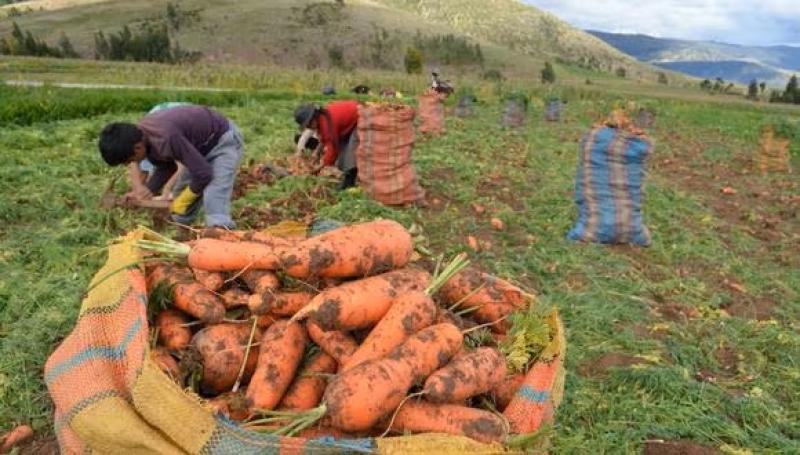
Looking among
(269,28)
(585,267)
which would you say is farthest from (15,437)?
(269,28)

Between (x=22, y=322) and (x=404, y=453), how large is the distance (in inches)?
121

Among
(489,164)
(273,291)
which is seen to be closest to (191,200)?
(273,291)

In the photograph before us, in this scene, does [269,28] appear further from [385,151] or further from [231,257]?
[231,257]

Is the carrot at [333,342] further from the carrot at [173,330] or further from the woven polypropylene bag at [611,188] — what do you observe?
the woven polypropylene bag at [611,188]

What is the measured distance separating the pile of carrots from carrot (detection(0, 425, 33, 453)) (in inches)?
39.8

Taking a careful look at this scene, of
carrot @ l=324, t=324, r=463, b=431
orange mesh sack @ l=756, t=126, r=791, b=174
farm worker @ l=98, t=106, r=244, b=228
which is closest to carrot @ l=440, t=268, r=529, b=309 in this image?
carrot @ l=324, t=324, r=463, b=431

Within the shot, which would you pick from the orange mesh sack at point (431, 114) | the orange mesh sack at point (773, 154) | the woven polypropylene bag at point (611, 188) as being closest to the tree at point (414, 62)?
the orange mesh sack at point (431, 114)

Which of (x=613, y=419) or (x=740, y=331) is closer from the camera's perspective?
(x=613, y=419)

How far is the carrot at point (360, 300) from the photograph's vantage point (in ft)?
8.82

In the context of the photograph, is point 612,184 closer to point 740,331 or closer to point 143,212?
point 740,331

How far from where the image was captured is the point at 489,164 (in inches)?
→ 414

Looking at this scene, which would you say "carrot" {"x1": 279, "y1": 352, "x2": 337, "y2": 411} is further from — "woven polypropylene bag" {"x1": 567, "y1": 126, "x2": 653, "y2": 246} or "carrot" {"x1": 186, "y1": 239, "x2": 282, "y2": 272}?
"woven polypropylene bag" {"x1": 567, "y1": 126, "x2": 653, "y2": 246}

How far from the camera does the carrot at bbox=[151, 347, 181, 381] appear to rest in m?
2.44

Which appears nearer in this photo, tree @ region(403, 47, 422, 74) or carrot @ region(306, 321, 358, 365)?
carrot @ region(306, 321, 358, 365)
